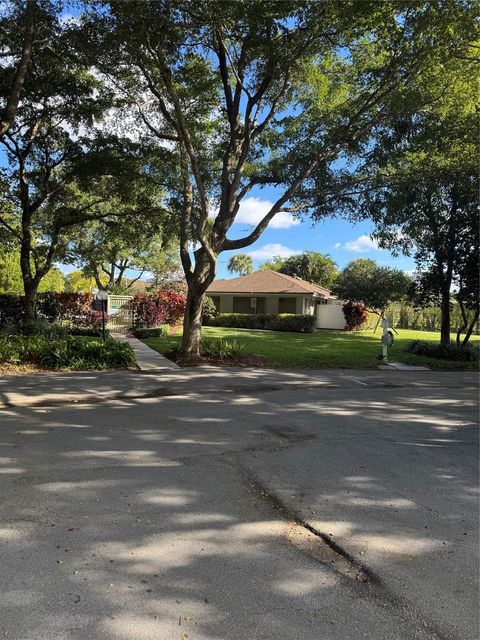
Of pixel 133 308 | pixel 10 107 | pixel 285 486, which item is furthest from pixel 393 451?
Result: pixel 133 308

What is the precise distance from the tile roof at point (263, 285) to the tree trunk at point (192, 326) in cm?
2026

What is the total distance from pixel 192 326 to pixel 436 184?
909 cm

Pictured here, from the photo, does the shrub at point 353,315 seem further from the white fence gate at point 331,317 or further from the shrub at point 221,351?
the shrub at point 221,351

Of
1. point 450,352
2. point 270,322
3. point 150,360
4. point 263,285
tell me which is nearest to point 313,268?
point 263,285

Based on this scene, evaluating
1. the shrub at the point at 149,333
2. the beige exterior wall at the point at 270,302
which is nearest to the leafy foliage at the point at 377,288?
the beige exterior wall at the point at 270,302

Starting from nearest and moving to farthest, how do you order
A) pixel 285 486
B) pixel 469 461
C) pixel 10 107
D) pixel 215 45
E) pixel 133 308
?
pixel 285 486 → pixel 469 461 → pixel 10 107 → pixel 215 45 → pixel 133 308

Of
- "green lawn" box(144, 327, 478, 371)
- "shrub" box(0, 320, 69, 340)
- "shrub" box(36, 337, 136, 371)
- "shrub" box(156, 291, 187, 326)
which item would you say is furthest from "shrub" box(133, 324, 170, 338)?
"shrub" box(36, 337, 136, 371)

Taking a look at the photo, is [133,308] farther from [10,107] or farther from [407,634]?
[407,634]

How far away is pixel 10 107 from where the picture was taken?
9883 millimetres

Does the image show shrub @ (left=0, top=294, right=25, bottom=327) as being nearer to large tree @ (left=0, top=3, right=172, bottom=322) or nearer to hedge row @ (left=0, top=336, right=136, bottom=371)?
large tree @ (left=0, top=3, right=172, bottom=322)

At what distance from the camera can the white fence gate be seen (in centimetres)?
3466

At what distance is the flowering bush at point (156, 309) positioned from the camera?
24094 millimetres

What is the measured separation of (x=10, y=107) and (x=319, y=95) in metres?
8.58

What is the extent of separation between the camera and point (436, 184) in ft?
50.0
